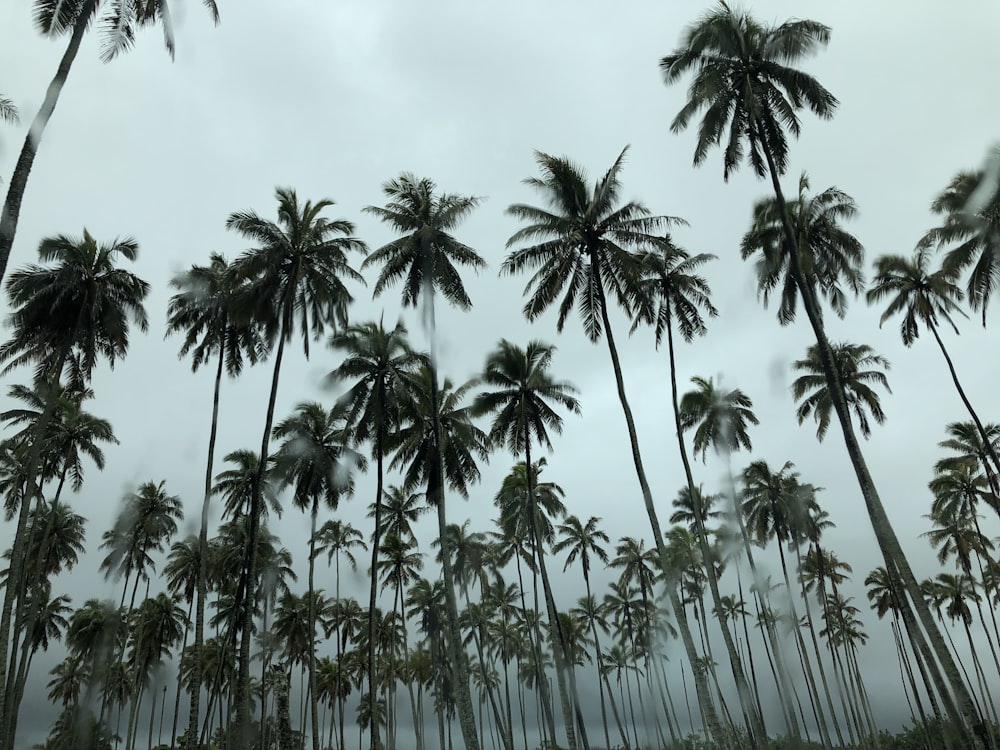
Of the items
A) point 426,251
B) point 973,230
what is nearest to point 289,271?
point 426,251

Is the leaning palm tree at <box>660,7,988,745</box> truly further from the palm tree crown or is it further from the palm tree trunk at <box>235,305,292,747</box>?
the palm tree trunk at <box>235,305,292,747</box>

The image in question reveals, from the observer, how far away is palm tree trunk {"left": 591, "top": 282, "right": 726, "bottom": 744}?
787 inches

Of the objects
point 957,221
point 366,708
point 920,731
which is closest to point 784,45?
point 957,221

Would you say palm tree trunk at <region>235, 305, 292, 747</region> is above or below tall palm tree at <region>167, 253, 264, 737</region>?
below

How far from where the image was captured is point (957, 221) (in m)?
24.8

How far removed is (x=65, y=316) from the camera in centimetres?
2591

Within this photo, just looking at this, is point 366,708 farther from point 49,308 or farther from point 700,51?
point 700,51

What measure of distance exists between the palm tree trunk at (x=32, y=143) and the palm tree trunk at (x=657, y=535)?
55.8 ft

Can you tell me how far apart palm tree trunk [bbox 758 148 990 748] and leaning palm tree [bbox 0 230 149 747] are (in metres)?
26.0

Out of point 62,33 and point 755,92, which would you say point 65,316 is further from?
point 755,92

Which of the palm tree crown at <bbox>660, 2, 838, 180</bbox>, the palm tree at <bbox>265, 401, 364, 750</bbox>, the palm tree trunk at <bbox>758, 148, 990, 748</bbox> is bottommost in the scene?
the palm tree trunk at <bbox>758, 148, 990, 748</bbox>

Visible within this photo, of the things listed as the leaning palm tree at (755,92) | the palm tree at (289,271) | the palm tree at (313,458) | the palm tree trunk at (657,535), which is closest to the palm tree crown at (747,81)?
the leaning palm tree at (755,92)

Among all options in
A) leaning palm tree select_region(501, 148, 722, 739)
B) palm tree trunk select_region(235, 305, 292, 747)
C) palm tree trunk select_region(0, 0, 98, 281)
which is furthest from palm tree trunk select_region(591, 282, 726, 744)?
palm tree trunk select_region(0, 0, 98, 281)

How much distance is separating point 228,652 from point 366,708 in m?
27.2
